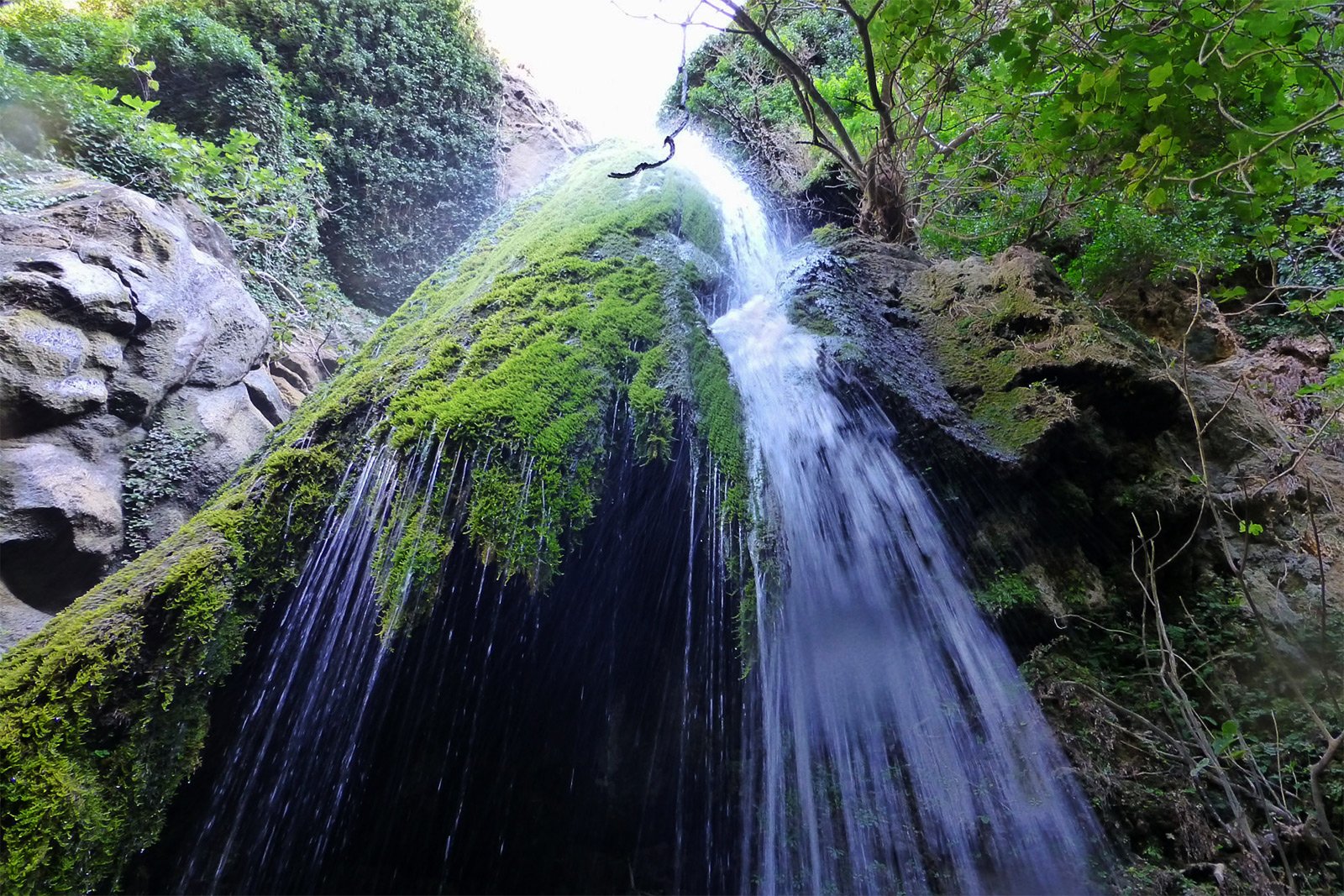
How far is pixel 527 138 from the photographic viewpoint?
1255cm

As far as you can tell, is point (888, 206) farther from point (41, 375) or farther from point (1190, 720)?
point (41, 375)

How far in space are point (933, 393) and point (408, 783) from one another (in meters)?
4.22

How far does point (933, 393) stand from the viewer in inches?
168

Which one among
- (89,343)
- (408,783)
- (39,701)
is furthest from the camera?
(89,343)

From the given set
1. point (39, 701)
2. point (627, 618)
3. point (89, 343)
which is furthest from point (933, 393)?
point (89, 343)

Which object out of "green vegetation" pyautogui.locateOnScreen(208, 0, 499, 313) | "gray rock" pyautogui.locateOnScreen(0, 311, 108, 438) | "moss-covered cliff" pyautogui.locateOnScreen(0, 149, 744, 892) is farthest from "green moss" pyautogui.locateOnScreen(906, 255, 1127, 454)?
"green vegetation" pyautogui.locateOnScreen(208, 0, 499, 313)

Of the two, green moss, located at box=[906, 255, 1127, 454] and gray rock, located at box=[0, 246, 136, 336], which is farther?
gray rock, located at box=[0, 246, 136, 336]

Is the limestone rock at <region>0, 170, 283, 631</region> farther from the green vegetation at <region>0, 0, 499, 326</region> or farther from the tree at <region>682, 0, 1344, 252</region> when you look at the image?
the tree at <region>682, 0, 1344, 252</region>

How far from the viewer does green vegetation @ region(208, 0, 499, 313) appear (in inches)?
Result: 361

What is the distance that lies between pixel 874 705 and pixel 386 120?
37.3ft

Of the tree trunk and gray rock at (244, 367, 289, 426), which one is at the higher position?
the tree trunk

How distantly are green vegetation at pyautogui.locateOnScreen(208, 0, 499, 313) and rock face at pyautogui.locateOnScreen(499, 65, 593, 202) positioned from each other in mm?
776

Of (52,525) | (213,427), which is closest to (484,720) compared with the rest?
(52,525)

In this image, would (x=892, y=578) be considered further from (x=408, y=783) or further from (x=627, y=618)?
(x=408, y=783)
